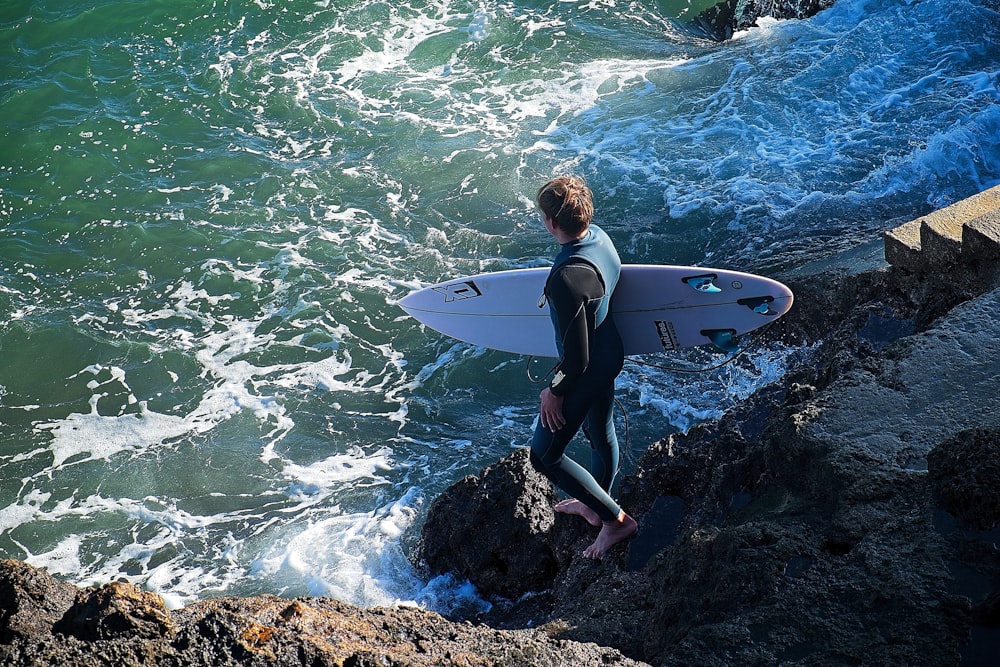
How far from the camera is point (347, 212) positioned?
27.3ft

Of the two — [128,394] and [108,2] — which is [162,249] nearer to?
[128,394]

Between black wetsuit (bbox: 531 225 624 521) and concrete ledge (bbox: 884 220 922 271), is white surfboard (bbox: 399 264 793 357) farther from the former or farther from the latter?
concrete ledge (bbox: 884 220 922 271)

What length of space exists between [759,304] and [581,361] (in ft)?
5.01

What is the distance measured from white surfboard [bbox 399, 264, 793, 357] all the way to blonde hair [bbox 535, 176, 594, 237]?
2.74 feet

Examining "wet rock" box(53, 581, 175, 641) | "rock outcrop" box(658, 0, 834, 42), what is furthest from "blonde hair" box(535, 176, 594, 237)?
"rock outcrop" box(658, 0, 834, 42)

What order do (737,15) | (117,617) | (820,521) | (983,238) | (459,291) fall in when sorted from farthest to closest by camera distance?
(737,15) → (459,291) → (983,238) → (820,521) → (117,617)

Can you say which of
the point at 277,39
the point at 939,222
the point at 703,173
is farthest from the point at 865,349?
the point at 277,39

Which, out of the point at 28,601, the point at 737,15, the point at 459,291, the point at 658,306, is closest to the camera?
the point at 28,601

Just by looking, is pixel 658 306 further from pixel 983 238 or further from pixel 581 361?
pixel 983 238

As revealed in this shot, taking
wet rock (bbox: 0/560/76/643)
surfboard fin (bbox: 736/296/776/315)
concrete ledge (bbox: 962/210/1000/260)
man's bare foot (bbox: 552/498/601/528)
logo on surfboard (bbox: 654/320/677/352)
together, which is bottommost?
man's bare foot (bbox: 552/498/601/528)

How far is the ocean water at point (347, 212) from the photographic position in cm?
545

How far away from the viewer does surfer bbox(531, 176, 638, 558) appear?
120 inches

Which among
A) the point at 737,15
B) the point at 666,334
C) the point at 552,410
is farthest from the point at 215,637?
the point at 737,15

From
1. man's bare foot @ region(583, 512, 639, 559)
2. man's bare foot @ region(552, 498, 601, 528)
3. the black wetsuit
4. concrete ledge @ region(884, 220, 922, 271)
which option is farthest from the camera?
concrete ledge @ region(884, 220, 922, 271)
